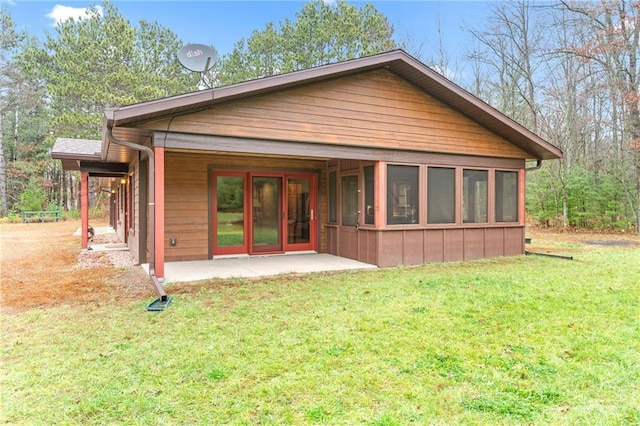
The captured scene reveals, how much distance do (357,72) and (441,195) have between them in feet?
9.99

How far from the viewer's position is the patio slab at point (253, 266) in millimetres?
6720

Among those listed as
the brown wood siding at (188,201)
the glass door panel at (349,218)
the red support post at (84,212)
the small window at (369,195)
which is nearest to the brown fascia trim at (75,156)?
the red support post at (84,212)

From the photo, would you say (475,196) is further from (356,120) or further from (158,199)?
(158,199)

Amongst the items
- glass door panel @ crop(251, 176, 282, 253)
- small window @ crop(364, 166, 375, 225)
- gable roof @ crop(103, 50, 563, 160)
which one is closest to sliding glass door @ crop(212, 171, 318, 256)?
glass door panel @ crop(251, 176, 282, 253)

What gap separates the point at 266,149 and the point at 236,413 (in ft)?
15.8

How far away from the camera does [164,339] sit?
3.62m

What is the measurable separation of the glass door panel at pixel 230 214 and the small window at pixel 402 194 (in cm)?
322

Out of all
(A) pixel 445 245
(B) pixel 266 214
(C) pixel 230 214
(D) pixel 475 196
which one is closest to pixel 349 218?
(B) pixel 266 214

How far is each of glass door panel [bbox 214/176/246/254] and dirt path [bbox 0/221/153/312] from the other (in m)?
1.80

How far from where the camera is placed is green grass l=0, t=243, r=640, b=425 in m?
2.42

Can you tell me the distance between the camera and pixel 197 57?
6156 millimetres

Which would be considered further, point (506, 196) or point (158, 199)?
point (506, 196)

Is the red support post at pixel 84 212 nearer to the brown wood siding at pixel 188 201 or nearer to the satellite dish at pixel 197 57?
the brown wood siding at pixel 188 201

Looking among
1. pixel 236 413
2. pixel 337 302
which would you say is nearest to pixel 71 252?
pixel 337 302
